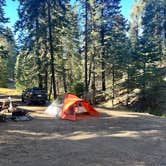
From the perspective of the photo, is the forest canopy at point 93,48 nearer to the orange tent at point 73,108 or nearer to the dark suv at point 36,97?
the dark suv at point 36,97

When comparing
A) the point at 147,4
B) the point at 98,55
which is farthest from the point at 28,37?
the point at 147,4

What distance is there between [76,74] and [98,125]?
34.9m

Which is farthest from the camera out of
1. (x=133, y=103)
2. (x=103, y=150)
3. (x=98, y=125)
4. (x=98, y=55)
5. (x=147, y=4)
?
(x=147, y=4)

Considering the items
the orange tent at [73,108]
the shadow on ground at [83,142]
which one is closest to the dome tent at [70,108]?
the orange tent at [73,108]

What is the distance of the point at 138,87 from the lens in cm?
4288

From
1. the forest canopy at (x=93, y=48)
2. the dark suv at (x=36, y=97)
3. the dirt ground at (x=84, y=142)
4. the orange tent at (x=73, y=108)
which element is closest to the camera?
the dirt ground at (x=84, y=142)

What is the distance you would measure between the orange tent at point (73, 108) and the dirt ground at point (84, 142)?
3.03 feet

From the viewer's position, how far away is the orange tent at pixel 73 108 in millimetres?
23561

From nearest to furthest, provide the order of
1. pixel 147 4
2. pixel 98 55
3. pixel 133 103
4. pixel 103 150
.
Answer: pixel 103 150
pixel 133 103
pixel 98 55
pixel 147 4

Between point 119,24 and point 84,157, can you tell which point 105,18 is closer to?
point 119,24

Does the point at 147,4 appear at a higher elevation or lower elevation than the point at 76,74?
higher

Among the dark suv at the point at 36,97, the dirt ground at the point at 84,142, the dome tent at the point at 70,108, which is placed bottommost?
the dirt ground at the point at 84,142

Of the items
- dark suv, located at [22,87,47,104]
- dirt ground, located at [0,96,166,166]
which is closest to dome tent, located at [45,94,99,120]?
dirt ground, located at [0,96,166,166]

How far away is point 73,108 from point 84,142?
7788mm
